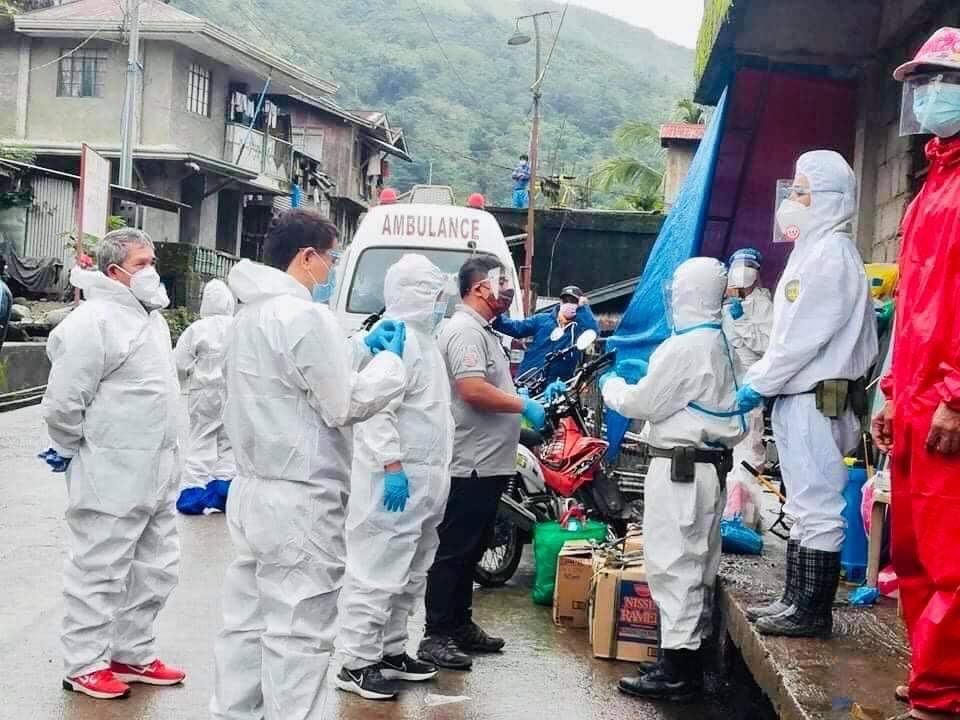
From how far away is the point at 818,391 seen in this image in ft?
15.4

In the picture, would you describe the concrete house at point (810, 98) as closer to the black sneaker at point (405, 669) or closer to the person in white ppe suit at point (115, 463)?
the person in white ppe suit at point (115, 463)

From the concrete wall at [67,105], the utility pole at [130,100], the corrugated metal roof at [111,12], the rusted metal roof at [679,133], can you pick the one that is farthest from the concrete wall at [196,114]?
the rusted metal roof at [679,133]

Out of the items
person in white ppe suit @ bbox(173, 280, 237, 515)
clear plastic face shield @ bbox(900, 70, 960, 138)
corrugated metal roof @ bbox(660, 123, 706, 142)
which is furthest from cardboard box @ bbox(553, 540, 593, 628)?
corrugated metal roof @ bbox(660, 123, 706, 142)

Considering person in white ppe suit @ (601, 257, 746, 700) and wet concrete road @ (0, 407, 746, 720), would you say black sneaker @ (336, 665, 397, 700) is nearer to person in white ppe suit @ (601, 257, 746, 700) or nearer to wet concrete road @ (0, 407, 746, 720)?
wet concrete road @ (0, 407, 746, 720)

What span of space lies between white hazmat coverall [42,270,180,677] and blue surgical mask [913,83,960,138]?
3431mm

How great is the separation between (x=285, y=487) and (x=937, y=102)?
8.03 feet

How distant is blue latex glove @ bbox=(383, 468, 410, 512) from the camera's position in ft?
17.0

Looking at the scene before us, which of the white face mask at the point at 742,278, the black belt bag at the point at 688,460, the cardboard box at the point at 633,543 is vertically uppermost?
the white face mask at the point at 742,278

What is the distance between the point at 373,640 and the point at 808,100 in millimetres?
5981

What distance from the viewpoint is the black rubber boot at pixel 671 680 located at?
18.1 feet

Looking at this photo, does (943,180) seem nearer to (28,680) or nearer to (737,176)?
(28,680)

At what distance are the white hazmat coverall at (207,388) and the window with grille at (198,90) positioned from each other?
2293 cm

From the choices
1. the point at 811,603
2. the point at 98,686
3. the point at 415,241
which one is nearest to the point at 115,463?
the point at 98,686

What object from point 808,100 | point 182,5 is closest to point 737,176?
point 808,100
